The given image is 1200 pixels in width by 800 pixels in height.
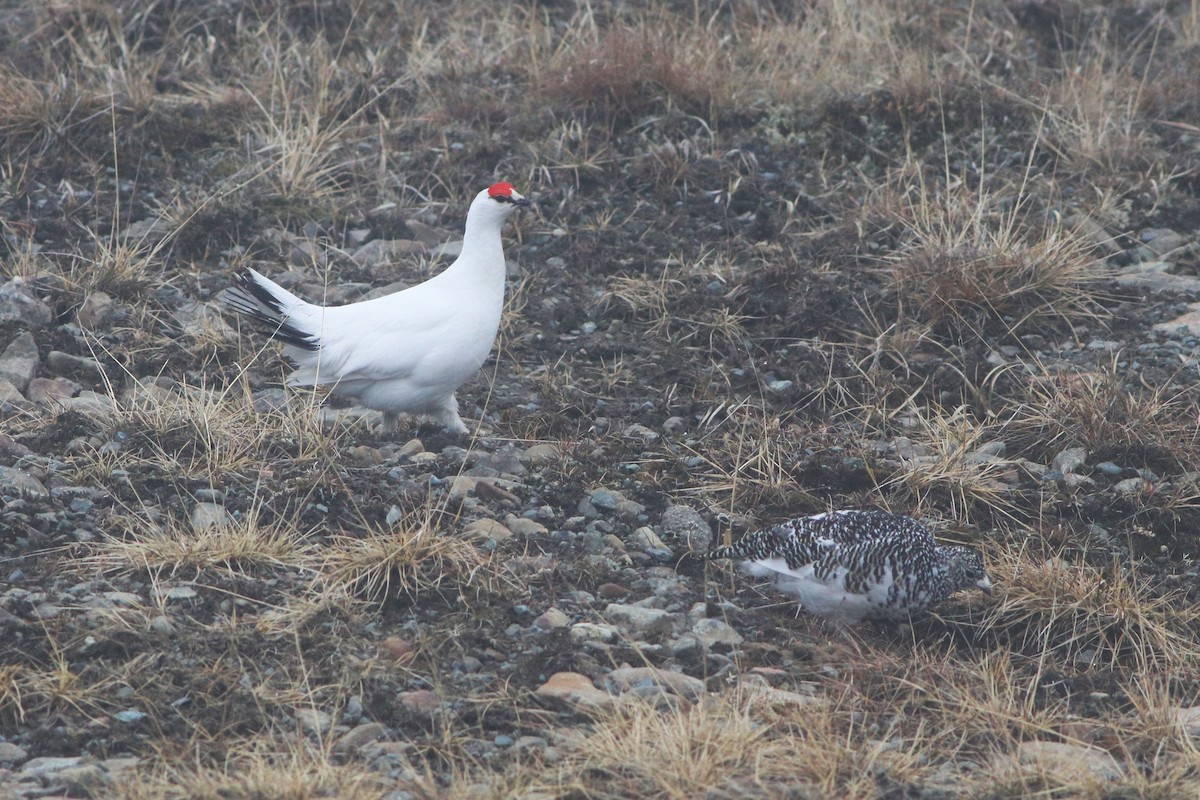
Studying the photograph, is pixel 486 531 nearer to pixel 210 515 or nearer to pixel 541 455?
pixel 541 455

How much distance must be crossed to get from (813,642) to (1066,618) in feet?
2.43

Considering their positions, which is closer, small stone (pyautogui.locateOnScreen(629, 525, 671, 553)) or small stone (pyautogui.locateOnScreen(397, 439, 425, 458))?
small stone (pyautogui.locateOnScreen(629, 525, 671, 553))

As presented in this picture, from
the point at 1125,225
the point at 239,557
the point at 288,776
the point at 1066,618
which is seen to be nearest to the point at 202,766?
the point at 288,776

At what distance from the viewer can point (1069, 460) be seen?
15.3ft

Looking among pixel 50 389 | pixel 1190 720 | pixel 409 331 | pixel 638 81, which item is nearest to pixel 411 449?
pixel 409 331

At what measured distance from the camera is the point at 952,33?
25.1ft

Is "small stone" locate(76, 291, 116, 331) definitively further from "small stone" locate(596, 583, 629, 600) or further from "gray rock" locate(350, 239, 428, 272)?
"small stone" locate(596, 583, 629, 600)

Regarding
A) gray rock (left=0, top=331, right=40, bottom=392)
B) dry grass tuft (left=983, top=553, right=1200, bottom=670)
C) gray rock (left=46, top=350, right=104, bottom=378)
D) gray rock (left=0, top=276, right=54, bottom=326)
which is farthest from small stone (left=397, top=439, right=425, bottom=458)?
dry grass tuft (left=983, top=553, right=1200, bottom=670)

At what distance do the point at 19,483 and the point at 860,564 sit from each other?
255cm

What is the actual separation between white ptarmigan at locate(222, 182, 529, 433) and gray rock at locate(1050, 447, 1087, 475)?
2.04 m

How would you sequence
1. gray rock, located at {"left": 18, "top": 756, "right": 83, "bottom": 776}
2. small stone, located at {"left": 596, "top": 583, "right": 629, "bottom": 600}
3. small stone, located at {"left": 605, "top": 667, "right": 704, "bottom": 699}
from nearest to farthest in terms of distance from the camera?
gray rock, located at {"left": 18, "top": 756, "right": 83, "bottom": 776}, small stone, located at {"left": 605, "top": 667, "right": 704, "bottom": 699}, small stone, located at {"left": 596, "top": 583, "right": 629, "bottom": 600}

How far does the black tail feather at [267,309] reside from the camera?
482cm

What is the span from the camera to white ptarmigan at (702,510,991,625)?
3734mm

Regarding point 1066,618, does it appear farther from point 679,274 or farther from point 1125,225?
point 1125,225
